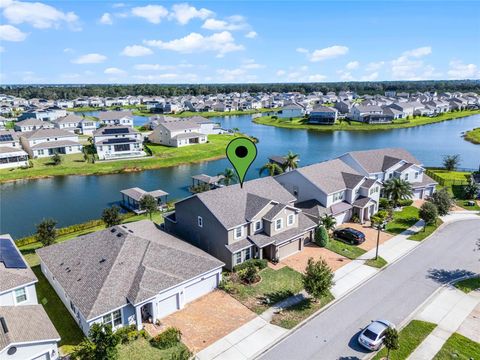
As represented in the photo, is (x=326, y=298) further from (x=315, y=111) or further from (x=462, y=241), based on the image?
(x=315, y=111)

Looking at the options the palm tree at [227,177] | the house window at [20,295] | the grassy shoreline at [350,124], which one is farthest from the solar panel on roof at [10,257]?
the grassy shoreline at [350,124]

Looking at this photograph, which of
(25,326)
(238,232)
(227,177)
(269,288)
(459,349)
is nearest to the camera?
(25,326)

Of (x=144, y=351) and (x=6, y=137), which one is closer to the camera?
(x=144, y=351)

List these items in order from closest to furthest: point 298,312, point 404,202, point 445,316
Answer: point 445,316 < point 298,312 < point 404,202

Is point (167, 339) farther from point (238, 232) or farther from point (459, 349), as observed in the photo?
point (459, 349)

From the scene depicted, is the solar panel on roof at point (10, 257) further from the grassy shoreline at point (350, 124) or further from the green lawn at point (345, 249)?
the grassy shoreline at point (350, 124)

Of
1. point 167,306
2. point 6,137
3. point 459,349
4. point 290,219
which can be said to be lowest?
point 459,349

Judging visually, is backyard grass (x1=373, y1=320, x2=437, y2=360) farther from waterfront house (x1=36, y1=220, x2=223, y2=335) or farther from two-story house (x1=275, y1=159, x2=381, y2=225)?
two-story house (x1=275, y1=159, x2=381, y2=225)

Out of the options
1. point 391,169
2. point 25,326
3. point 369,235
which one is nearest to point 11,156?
point 25,326
